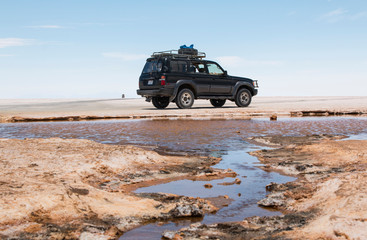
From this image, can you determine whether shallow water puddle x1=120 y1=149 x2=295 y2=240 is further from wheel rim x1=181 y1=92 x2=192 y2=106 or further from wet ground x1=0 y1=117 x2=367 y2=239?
wheel rim x1=181 y1=92 x2=192 y2=106

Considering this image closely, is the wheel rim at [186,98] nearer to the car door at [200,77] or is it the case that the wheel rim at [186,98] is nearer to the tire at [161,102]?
the car door at [200,77]

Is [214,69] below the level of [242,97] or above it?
above

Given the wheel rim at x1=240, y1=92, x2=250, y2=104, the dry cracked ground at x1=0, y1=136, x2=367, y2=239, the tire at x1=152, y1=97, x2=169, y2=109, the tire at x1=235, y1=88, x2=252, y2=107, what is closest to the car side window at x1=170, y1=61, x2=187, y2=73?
the tire at x1=152, y1=97, x2=169, y2=109

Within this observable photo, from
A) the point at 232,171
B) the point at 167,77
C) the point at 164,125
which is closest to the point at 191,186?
the point at 232,171

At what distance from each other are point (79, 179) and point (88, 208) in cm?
112

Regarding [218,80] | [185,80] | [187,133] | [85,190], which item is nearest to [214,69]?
[218,80]

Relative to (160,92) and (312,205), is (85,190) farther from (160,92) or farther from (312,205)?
(160,92)

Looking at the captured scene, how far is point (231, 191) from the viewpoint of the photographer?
159 inches

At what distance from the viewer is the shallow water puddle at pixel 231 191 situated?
3045mm

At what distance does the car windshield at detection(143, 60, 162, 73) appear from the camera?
50.8 feet

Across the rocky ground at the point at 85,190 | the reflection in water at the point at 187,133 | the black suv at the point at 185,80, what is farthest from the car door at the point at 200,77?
the rocky ground at the point at 85,190

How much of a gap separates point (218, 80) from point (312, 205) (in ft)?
44.1

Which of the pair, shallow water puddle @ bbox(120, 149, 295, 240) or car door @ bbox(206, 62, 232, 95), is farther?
car door @ bbox(206, 62, 232, 95)

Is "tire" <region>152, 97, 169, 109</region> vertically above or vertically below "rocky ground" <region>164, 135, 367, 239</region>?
above
